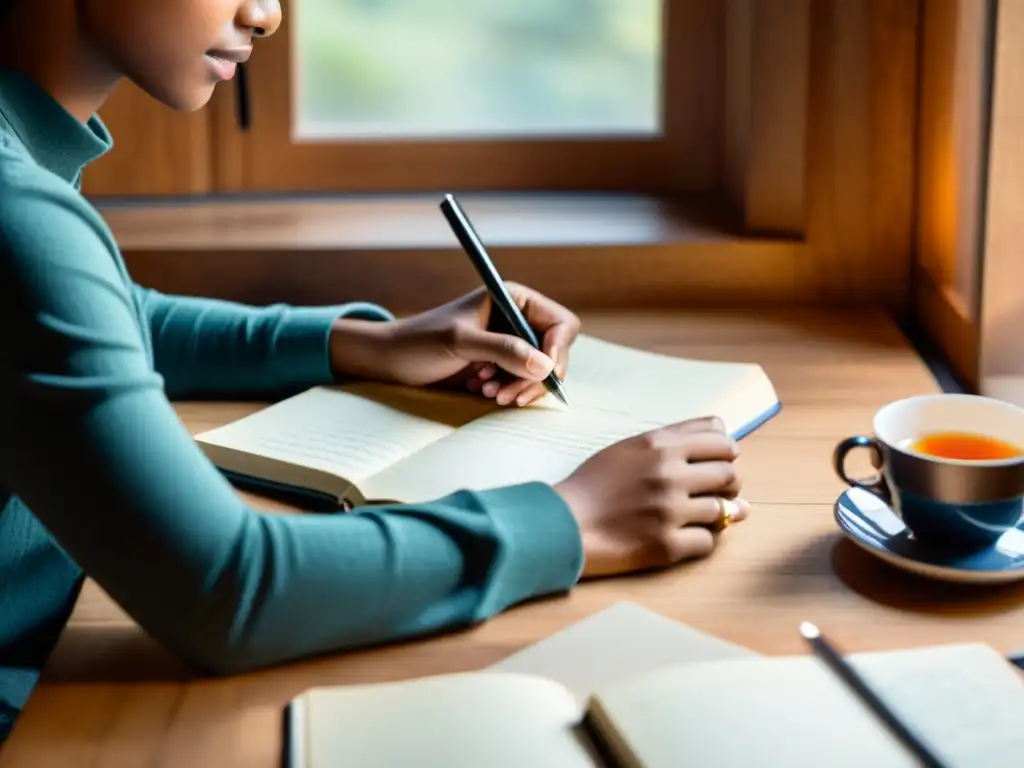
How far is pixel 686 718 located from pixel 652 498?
0.76ft

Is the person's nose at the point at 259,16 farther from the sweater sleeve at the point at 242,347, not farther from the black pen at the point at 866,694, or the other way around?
the black pen at the point at 866,694

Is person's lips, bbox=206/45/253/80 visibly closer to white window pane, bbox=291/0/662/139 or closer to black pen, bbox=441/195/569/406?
black pen, bbox=441/195/569/406

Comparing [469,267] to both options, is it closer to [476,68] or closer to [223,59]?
[476,68]

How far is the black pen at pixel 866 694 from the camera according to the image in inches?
21.0

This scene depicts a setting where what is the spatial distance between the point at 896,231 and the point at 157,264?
77 cm

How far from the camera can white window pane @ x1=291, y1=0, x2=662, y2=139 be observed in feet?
5.44

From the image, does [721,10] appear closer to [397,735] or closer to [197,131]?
[197,131]

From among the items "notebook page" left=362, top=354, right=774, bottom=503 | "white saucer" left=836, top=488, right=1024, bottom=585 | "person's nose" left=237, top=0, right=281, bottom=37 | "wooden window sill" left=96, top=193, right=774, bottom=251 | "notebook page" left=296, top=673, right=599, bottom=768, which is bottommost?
"white saucer" left=836, top=488, right=1024, bottom=585

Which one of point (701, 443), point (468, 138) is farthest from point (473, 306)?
point (468, 138)

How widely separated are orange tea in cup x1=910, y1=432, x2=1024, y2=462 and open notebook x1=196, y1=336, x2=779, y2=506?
Result: 20 cm

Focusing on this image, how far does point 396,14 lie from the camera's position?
1671mm

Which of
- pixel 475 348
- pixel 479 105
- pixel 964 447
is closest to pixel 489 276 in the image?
pixel 475 348

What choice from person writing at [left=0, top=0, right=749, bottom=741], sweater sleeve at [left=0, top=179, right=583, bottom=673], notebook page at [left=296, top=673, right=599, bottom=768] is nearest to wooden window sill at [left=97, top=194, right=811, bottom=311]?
person writing at [left=0, top=0, right=749, bottom=741]

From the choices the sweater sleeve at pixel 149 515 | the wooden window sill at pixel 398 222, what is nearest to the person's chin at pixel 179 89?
the sweater sleeve at pixel 149 515
